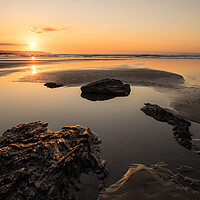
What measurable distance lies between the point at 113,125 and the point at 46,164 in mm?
3180

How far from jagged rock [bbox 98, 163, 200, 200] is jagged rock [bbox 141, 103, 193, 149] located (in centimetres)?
149

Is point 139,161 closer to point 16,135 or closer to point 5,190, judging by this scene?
point 5,190

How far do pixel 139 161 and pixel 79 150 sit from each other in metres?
1.54

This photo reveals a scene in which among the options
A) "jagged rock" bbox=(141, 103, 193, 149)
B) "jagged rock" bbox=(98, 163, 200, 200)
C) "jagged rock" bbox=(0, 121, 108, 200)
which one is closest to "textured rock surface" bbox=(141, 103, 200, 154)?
"jagged rock" bbox=(141, 103, 193, 149)

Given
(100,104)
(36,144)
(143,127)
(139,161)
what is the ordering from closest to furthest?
(36,144)
(139,161)
(143,127)
(100,104)

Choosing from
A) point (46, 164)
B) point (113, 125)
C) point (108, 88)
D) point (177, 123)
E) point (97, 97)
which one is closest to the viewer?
point (46, 164)

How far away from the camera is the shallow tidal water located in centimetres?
371

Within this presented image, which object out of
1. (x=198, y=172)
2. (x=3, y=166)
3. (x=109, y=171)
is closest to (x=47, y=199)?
(x=3, y=166)

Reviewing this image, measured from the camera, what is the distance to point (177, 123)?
18.1 feet

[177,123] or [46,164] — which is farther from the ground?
[46,164]

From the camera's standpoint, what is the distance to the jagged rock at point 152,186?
2.60m

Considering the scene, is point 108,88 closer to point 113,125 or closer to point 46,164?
point 113,125

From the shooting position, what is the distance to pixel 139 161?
371 cm

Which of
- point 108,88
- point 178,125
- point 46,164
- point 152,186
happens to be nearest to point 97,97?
point 108,88
